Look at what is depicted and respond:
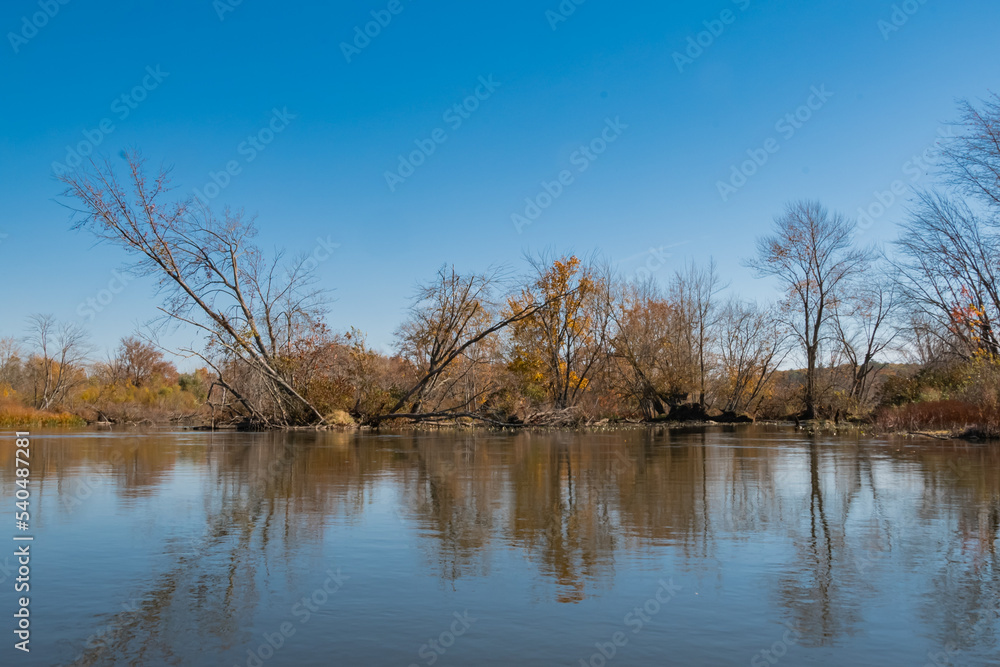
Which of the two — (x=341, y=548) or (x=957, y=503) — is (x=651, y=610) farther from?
(x=957, y=503)

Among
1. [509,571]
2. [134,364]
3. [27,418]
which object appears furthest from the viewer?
[134,364]

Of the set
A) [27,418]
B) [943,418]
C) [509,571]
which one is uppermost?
[943,418]

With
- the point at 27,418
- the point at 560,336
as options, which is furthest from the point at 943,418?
the point at 27,418

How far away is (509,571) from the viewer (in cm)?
504

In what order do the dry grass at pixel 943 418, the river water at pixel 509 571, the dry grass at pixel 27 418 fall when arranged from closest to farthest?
the river water at pixel 509 571, the dry grass at pixel 943 418, the dry grass at pixel 27 418

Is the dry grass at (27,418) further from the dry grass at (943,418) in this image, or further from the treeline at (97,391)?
the dry grass at (943,418)

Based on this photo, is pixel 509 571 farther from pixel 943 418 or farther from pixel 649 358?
pixel 649 358

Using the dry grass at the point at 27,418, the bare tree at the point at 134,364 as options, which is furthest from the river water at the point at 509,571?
the bare tree at the point at 134,364

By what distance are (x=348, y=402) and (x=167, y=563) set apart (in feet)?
79.9

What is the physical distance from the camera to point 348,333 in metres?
30.0

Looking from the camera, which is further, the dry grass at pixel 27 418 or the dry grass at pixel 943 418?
the dry grass at pixel 27 418

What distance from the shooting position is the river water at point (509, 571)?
11.8 ft

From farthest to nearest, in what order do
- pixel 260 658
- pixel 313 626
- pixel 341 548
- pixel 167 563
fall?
1. pixel 341 548
2. pixel 167 563
3. pixel 313 626
4. pixel 260 658

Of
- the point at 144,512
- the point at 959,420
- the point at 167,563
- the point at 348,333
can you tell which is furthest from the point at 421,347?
the point at 167,563
